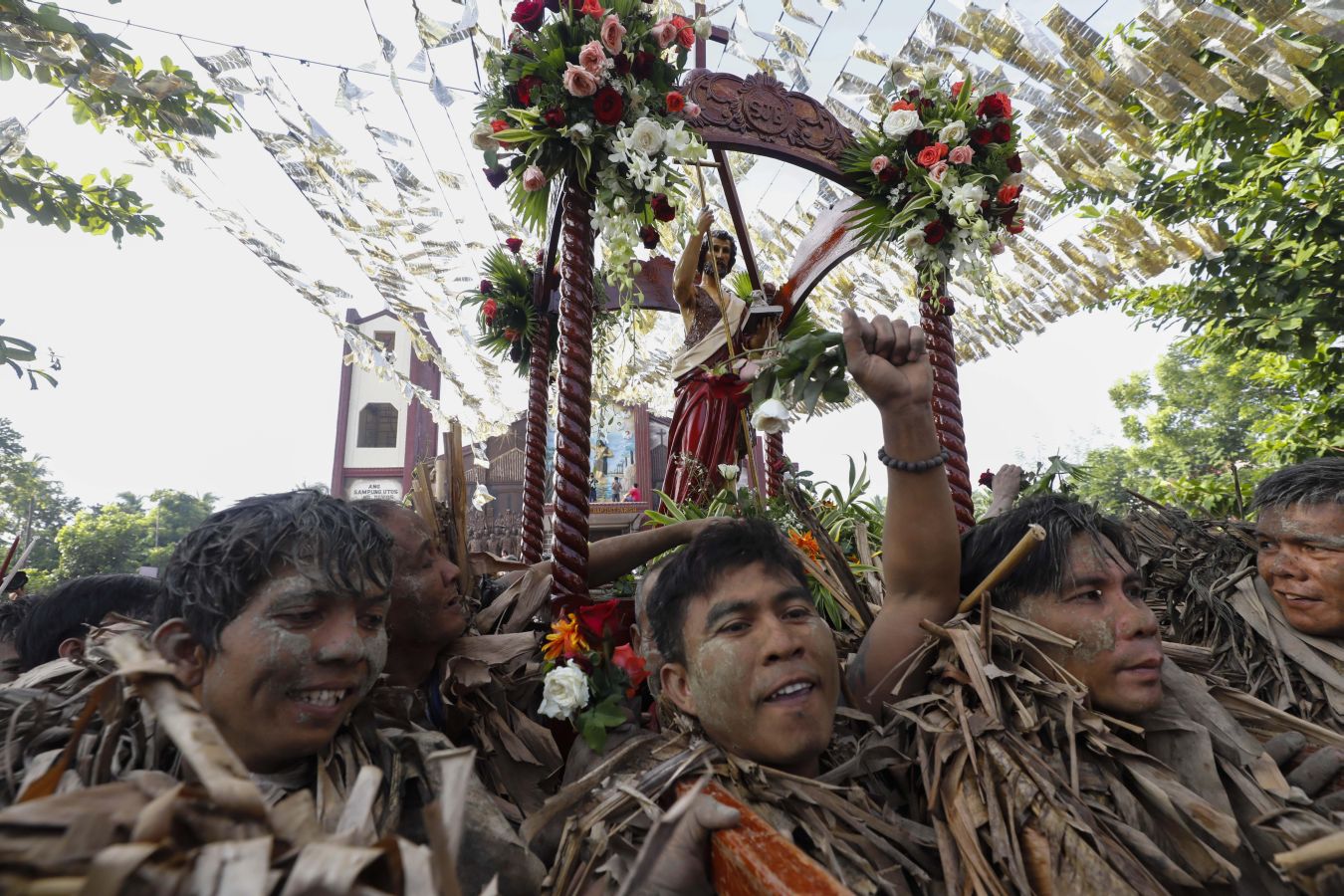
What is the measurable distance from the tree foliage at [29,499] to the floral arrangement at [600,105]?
31.4m

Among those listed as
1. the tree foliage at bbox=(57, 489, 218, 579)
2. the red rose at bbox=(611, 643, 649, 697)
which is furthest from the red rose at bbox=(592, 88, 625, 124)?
the tree foliage at bbox=(57, 489, 218, 579)

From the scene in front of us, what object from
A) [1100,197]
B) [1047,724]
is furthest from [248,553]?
[1100,197]

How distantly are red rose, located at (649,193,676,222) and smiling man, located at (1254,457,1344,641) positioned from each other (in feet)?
8.26

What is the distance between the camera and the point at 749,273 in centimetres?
552

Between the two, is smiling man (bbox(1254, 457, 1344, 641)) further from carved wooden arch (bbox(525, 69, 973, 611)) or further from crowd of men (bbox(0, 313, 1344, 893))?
carved wooden arch (bbox(525, 69, 973, 611))

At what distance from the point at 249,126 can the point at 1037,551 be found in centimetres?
595

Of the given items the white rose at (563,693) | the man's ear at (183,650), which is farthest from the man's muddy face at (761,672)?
the man's ear at (183,650)

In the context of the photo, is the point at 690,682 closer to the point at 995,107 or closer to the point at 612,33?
the point at 612,33

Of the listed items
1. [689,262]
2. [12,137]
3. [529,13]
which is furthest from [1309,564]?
[12,137]

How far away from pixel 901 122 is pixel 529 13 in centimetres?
201

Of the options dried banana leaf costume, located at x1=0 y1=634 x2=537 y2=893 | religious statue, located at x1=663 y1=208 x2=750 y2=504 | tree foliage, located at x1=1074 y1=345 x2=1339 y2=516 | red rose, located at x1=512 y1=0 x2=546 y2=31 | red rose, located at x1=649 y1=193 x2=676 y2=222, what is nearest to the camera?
dried banana leaf costume, located at x1=0 y1=634 x2=537 y2=893

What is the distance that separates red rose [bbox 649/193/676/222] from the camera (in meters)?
3.35

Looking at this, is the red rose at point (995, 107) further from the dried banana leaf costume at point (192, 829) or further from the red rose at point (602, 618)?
the dried banana leaf costume at point (192, 829)

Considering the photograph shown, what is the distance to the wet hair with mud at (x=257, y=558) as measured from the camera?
1.61 m
